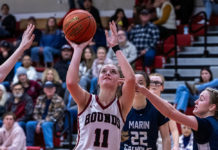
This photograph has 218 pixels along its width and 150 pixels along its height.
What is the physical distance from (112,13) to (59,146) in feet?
15.7

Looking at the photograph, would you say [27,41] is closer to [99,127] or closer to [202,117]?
[99,127]

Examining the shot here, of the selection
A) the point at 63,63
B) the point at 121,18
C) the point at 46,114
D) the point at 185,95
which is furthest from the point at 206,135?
the point at 121,18

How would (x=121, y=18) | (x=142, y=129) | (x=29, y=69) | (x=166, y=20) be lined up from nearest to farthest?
(x=142, y=129) → (x=29, y=69) → (x=166, y=20) → (x=121, y=18)

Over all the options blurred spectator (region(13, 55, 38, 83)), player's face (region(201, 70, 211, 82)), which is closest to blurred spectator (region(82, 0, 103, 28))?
blurred spectator (region(13, 55, 38, 83))

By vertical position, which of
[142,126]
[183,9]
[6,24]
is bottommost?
[142,126]

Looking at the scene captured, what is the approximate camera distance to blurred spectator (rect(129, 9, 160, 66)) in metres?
10.3

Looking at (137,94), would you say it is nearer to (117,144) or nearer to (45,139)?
(117,144)

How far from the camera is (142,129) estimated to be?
5.29m

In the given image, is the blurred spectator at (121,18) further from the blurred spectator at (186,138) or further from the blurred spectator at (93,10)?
the blurred spectator at (186,138)

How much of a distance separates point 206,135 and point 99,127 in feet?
3.12

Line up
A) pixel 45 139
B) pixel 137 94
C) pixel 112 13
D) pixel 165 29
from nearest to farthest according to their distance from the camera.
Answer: pixel 137 94 → pixel 45 139 → pixel 165 29 → pixel 112 13

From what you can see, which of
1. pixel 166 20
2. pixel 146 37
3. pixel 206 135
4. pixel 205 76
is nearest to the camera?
pixel 206 135

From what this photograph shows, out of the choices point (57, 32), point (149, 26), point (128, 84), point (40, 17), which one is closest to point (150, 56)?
point (149, 26)

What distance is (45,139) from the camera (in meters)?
9.12
